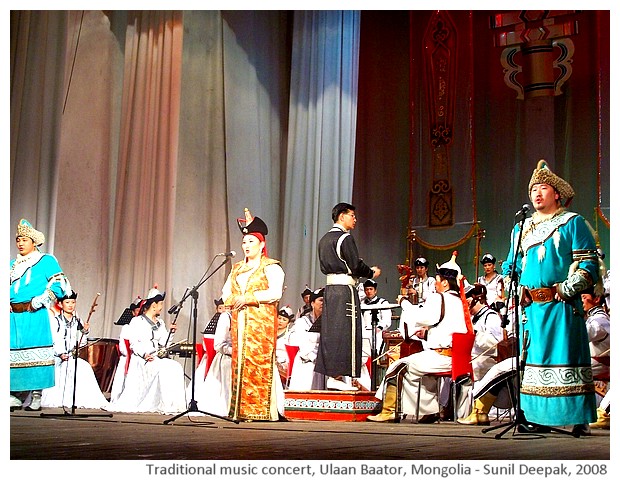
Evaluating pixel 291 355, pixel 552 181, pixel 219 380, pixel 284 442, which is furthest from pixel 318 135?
pixel 284 442

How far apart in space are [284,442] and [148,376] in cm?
298

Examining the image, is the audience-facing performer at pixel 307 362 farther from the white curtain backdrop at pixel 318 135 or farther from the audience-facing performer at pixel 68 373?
the white curtain backdrop at pixel 318 135

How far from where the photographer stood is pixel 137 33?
1096 centimetres

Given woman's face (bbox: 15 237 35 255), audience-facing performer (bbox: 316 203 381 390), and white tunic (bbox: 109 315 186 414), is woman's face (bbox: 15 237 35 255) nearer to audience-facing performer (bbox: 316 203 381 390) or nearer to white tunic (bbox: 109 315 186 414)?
white tunic (bbox: 109 315 186 414)

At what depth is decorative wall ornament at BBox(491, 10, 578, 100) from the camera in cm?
1024

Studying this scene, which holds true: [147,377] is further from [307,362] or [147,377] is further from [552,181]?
[552,181]

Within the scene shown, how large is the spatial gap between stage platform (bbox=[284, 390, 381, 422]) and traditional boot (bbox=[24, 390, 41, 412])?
7.34 ft

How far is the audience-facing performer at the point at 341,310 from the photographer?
23.6 ft

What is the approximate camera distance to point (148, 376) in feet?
26.8

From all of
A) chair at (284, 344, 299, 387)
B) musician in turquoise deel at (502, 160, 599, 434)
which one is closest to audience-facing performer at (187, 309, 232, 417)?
chair at (284, 344, 299, 387)

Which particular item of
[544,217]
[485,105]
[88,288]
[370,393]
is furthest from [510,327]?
[88,288]

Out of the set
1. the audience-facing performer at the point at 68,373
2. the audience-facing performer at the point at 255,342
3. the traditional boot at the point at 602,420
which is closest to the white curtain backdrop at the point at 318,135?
the audience-facing performer at the point at 68,373

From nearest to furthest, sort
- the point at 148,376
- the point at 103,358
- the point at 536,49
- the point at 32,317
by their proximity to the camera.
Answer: the point at 32,317 → the point at 148,376 → the point at 103,358 → the point at 536,49
